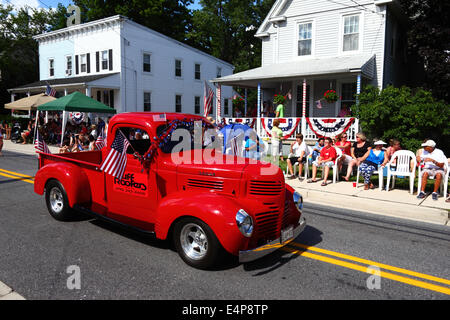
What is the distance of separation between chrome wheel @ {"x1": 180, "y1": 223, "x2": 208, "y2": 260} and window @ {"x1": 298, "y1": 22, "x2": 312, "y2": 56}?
1627 cm

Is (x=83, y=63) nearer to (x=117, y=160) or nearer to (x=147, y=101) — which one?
(x=147, y=101)

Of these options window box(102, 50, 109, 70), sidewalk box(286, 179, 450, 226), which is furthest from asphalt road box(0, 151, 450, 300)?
window box(102, 50, 109, 70)

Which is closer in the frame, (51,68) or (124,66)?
(124,66)

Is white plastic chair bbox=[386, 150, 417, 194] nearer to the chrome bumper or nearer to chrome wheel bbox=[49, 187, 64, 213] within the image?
the chrome bumper

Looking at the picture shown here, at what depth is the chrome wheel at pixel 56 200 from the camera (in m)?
6.17

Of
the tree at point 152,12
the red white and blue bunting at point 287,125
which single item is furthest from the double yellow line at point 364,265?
the tree at point 152,12

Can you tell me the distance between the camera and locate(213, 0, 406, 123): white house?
16031 millimetres

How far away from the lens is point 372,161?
381 inches

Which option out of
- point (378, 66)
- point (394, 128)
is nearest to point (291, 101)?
point (378, 66)

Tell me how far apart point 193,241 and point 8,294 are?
2.05 m

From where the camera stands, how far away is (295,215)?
16.5ft

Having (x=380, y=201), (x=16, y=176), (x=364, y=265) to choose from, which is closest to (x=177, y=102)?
(x=16, y=176)

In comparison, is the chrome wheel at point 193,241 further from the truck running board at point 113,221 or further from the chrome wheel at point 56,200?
the chrome wheel at point 56,200

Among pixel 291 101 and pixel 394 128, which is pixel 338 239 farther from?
pixel 291 101
